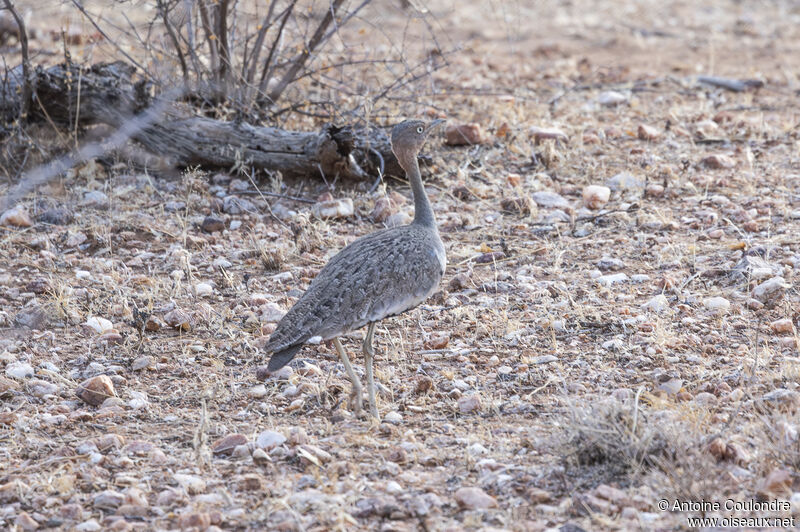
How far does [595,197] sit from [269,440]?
3.59m

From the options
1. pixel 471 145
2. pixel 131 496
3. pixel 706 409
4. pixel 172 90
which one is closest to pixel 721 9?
pixel 471 145

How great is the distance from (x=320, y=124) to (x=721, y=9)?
851 centimetres

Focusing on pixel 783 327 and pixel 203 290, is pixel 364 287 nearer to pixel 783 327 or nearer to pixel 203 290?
pixel 203 290

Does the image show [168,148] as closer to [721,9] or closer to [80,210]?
[80,210]

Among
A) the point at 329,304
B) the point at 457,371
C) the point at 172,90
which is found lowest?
the point at 457,371

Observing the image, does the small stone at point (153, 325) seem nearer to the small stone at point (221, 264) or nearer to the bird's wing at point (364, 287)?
the small stone at point (221, 264)

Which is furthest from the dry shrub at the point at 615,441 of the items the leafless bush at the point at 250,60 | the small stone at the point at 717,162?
the small stone at the point at 717,162

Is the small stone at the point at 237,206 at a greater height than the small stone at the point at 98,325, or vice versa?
the small stone at the point at 237,206

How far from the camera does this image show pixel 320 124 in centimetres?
764

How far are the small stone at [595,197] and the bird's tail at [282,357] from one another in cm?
322

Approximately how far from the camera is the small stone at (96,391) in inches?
171

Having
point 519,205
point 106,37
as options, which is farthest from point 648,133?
point 106,37

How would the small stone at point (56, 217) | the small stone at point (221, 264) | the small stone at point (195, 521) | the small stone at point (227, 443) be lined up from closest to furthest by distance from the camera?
the small stone at point (195, 521) → the small stone at point (227, 443) → the small stone at point (221, 264) → the small stone at point (56, 217)

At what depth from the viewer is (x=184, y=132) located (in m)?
7.06
